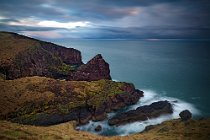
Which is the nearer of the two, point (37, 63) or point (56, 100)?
point (56, 100)

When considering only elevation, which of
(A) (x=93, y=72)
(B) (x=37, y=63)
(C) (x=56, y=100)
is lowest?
(C) (x=56, y=100)

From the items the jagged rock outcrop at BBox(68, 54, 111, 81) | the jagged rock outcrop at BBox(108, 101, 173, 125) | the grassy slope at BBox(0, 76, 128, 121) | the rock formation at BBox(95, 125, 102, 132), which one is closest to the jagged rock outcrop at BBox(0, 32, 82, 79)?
the jagged rock outcrop at BBox(68, 54, 111, 81)

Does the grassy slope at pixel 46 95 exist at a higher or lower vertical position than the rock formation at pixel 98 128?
higher

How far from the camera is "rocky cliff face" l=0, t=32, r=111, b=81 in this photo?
126m

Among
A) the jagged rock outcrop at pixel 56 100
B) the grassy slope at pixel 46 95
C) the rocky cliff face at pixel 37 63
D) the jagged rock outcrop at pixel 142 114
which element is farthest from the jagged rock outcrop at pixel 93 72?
the jagged rock outcrop at pixel 142 114

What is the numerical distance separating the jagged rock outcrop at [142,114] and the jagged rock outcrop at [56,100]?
629 cm

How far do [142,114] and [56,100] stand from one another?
30002 millimetres

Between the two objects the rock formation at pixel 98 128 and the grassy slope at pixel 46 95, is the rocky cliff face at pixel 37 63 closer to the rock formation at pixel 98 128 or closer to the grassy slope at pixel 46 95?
the grassy slope at pixel 46 95

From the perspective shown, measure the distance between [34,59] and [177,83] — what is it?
287ft

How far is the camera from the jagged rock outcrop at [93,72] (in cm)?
12490

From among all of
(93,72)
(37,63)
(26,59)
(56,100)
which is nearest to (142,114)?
(56,100)

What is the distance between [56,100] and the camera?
89812 mm

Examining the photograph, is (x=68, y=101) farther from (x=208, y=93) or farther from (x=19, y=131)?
(x=208, y=93)

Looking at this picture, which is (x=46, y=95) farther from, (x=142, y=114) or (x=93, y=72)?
(x=93, y=72)
